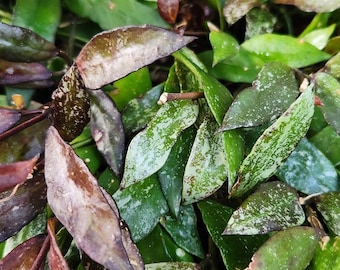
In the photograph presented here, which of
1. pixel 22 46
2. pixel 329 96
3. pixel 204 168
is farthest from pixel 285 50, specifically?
pixel 22 46

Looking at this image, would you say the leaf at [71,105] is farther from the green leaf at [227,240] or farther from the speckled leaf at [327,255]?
the speckled leaf at [327,255]

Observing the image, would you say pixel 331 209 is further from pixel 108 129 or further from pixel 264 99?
pixel 108 129

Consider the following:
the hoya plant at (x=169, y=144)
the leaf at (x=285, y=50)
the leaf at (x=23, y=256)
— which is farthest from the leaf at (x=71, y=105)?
the leaf at (x=285, y=50)

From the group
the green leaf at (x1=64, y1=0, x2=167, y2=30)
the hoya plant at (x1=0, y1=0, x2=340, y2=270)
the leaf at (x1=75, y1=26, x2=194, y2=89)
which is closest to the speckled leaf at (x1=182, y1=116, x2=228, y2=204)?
the hoya plant at (x1=0, y1=0, x2=340, y2=270)

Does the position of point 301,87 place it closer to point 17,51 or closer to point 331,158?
point 331,158

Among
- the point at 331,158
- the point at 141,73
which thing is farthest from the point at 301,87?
the point at 141,73

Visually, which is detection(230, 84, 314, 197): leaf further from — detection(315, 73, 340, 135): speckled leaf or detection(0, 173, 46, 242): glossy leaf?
detection(0, 173, 46, 242): glossy leaf
